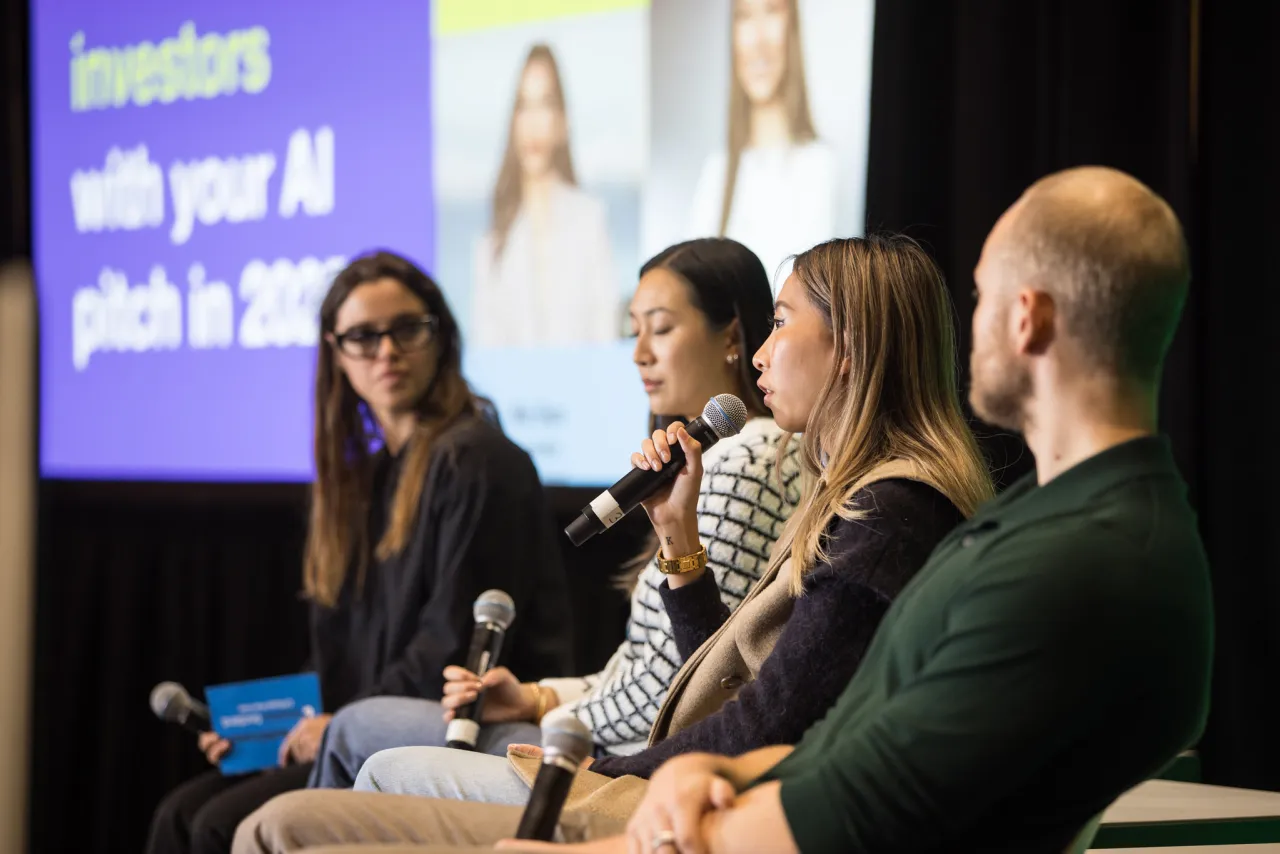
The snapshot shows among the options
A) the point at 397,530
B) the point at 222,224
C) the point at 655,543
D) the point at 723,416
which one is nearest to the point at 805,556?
the point at 723,416

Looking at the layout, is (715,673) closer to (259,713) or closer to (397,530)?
(397,530)

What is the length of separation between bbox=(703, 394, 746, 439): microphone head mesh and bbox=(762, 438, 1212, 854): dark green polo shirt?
732 mm

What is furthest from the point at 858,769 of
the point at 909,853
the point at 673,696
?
the point at 673,696

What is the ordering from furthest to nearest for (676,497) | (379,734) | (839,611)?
(379,734), (676,497), (839,611)

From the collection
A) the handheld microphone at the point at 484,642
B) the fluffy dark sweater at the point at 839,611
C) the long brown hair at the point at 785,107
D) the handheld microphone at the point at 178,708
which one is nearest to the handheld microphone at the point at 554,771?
the fluffy dark sweater at the point at 839,611

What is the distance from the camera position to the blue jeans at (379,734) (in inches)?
82.8

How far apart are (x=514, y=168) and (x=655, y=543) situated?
1512mm

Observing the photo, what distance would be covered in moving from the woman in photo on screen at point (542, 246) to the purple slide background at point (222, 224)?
282mm

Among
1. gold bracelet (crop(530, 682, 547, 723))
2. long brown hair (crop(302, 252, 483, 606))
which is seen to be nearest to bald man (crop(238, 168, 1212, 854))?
gold bracelet (crop(530, 682, 547, 723))

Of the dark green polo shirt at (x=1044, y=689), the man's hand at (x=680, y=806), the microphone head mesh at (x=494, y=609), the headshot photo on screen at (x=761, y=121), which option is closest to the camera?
the dark green polo shirt at (x=1044, y=689)

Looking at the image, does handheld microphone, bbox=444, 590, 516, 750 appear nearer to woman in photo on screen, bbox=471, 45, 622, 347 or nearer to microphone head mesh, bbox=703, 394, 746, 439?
microphone head mesh, bbox=703, 394, 746, 439

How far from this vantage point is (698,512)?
1.95m

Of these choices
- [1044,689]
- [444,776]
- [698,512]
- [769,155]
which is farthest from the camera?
[769,155]

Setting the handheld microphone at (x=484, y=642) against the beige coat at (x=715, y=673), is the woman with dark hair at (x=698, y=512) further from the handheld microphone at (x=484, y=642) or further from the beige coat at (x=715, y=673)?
the beige coat at (x=715, y=673)
